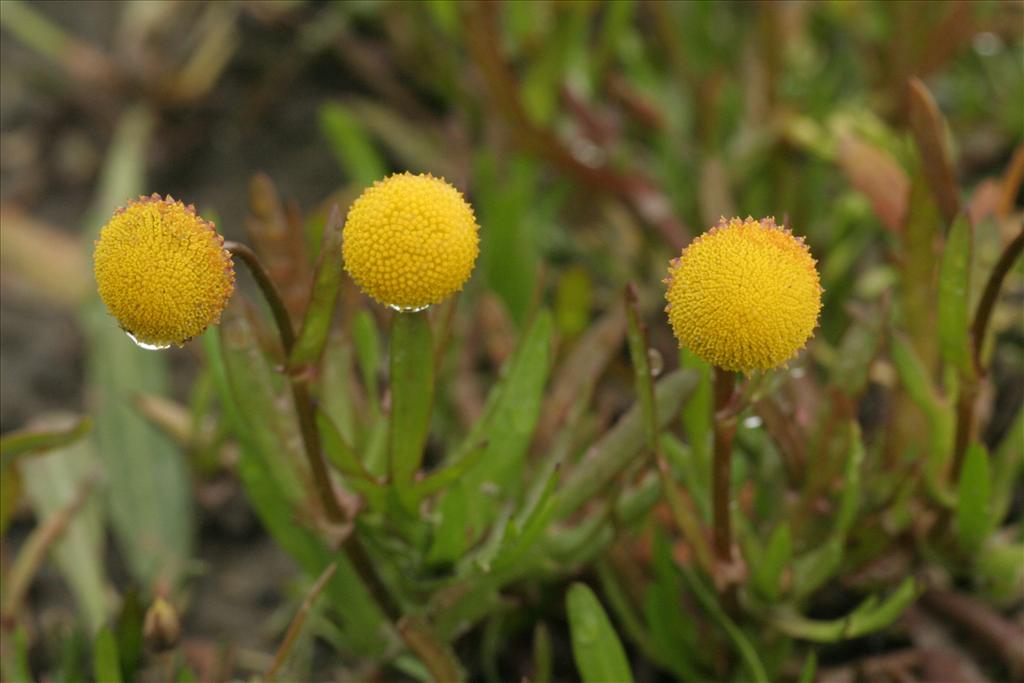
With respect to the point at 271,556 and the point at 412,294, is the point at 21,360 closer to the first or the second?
the point at 271,556

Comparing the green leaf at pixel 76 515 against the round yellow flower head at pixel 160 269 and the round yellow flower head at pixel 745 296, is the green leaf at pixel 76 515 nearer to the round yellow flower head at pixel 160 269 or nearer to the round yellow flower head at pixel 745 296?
the round yellow flower head at pixel 160 269

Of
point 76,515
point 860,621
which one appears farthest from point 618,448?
point 76,515

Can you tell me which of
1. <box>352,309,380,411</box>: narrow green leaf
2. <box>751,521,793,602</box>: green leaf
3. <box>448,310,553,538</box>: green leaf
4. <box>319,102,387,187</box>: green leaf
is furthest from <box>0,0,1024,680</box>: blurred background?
<box>751,521,793,602</box>: green leaf

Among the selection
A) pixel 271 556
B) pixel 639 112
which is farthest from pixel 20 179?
pixel 639 112

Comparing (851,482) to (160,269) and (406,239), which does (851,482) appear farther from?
(160,269)

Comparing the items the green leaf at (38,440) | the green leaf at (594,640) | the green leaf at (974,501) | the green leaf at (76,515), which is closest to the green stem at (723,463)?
the green leaf at (594,640)
